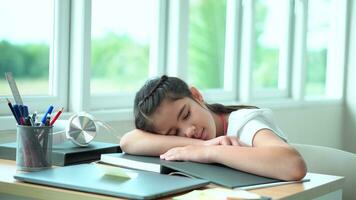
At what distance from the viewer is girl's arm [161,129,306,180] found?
1432mm

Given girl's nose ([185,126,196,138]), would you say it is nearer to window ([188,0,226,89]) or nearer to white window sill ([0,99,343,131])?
white window sill ([0,99,343,131])

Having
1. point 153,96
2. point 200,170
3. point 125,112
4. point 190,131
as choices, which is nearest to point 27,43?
point 125,112

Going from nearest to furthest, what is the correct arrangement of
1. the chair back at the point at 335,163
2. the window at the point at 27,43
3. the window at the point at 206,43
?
the chair back at the point at 335,163, the window at the point at 27,43, the window at the point at 206,43

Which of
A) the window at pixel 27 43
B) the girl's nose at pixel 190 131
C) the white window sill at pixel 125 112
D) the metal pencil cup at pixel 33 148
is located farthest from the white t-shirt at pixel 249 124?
the window at pixel 27 43

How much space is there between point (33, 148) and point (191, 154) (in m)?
0.38

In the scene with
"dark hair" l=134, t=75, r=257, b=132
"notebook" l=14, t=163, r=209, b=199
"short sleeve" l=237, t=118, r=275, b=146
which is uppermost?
"dark hair" l=134, t=75, r=257, b=132

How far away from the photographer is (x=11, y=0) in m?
2.17

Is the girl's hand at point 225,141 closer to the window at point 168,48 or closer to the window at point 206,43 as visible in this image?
the window at point 168,48

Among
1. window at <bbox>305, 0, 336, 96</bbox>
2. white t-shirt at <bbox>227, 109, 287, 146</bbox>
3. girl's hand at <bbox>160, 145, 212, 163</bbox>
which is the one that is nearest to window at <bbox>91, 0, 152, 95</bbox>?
white t-shirt at <bbox>227, 109, 287, 146</bbox>

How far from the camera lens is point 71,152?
1579 millimetres

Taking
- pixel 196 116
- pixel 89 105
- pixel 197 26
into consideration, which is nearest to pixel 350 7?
pixel 197 26

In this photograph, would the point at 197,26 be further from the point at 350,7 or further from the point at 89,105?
the point at 350,7

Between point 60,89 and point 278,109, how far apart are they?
1565 millimetres

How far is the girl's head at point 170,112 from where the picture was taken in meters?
1.70
